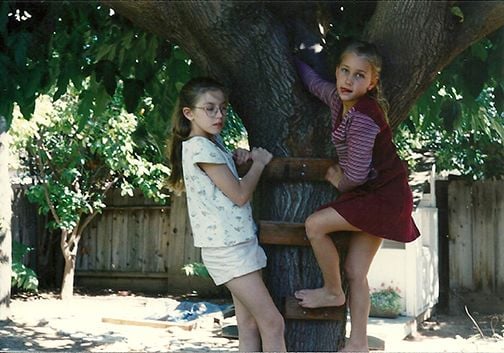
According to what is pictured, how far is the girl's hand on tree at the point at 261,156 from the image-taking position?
8.28 ft

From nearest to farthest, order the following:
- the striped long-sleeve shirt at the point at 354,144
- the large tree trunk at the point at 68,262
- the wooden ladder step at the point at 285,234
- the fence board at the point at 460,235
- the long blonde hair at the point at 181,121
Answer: the striped long-sleeve shirt at the point at 354,144, the wooden ladder step at the point at 285,234, the long blonde hair at the point at 181,121, the fence board at the point at 460,235, the large tree trunk at the point at 68,262

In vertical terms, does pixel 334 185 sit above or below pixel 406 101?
below

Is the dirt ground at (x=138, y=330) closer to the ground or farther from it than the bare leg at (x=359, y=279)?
closer to the ground

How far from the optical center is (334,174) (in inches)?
98.0

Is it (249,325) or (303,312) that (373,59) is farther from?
(249,325)

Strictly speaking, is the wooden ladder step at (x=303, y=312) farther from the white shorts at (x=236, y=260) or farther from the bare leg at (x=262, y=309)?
the white shorts at (x=236, y=260)

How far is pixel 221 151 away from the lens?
2.67 metres

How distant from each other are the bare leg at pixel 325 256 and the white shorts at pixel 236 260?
0.61 ft

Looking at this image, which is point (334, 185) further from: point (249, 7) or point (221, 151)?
point (249, 7)

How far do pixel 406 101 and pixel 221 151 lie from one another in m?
0.70

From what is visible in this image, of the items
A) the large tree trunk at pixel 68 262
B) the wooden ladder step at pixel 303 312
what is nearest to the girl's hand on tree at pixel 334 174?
the wooden ladder step at pixel 303 312

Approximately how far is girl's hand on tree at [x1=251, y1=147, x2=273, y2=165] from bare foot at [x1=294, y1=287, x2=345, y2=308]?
474 mm

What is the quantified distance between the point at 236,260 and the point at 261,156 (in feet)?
1.23

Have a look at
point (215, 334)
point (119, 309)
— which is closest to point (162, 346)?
point (215, 334)
